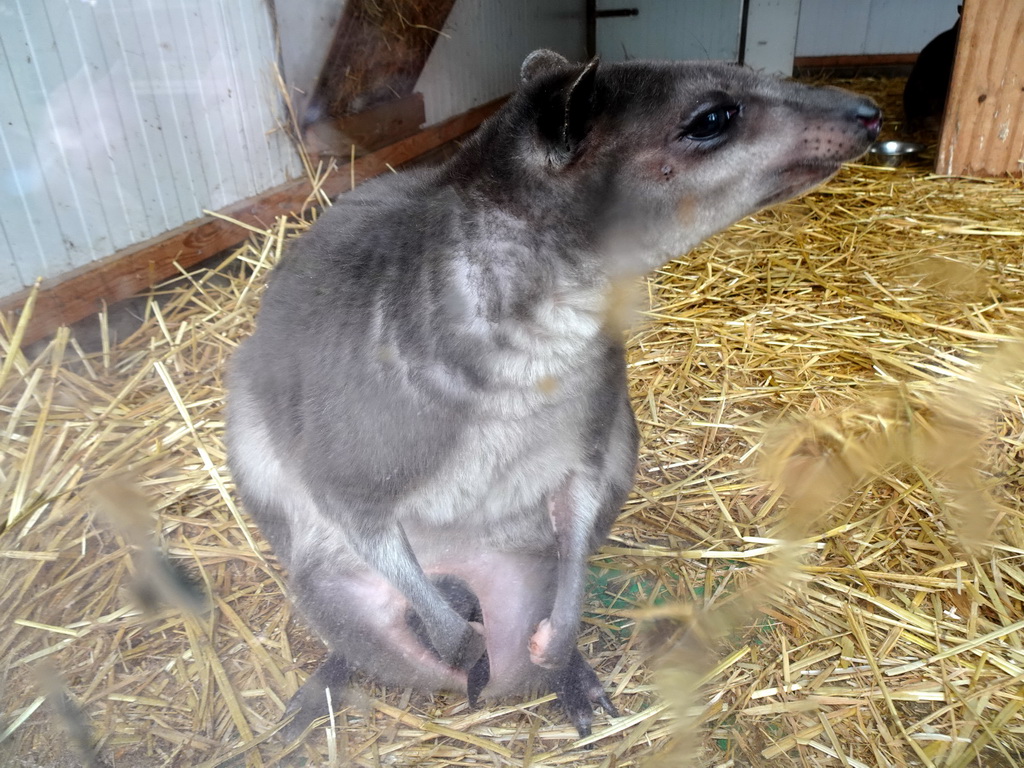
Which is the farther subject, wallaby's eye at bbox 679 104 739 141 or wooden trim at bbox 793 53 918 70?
wooden trim at bbox 793 53 918 70

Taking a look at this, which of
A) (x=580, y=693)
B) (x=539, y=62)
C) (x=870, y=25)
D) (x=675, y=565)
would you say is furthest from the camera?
(x=870, y=25)

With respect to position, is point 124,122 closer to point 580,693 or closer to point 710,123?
point 710,123

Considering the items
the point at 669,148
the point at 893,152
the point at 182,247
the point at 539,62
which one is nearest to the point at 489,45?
the point at 539,62

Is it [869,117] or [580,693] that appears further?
[580,693]

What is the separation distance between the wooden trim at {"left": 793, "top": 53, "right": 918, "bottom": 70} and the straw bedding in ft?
2.30

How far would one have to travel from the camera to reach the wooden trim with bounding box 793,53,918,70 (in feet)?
5.91

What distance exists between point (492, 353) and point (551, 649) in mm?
677

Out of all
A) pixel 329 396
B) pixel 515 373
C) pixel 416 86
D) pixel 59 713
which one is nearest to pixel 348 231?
pixel 329 396

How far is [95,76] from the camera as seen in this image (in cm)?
177

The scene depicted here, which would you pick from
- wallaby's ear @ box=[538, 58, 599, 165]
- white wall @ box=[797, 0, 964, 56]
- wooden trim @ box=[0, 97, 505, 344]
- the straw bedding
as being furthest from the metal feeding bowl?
wallaby's ear @ box=[538, 58, 599, 165]

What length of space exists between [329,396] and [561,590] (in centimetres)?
64

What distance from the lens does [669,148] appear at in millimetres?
1275

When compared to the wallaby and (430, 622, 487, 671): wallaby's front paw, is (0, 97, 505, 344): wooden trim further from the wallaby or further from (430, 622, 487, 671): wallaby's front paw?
(430, 622, 487, 671): wallaby's front paw

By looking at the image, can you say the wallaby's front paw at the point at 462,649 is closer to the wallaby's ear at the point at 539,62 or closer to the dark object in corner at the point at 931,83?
the wallaby's ear at the point at 539,62
